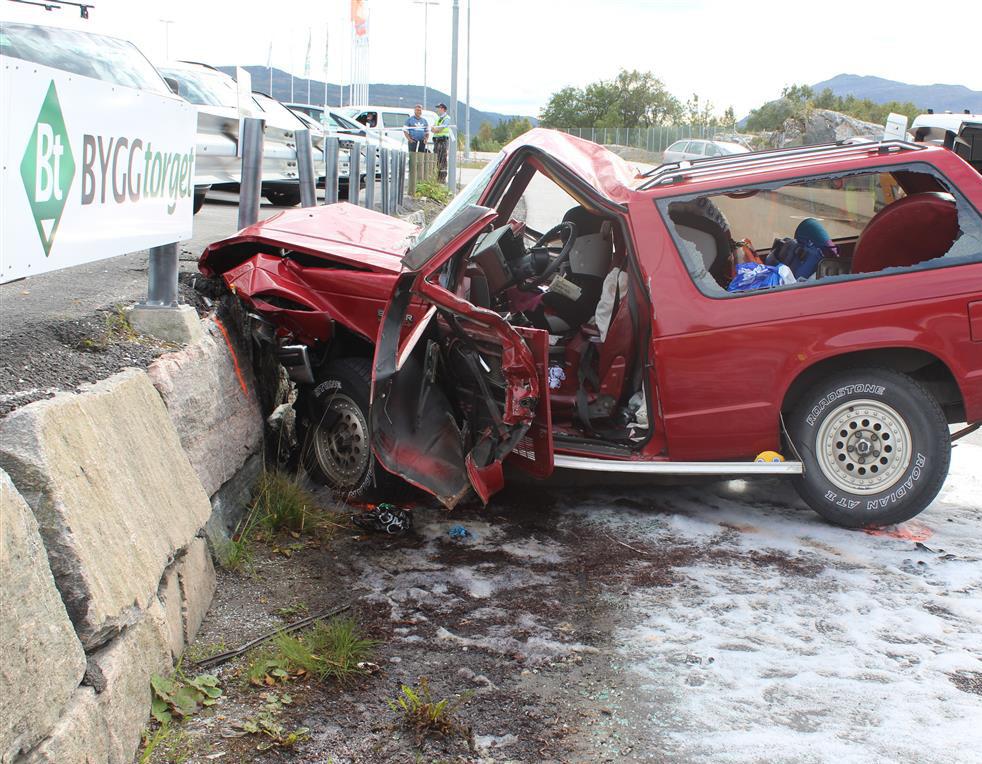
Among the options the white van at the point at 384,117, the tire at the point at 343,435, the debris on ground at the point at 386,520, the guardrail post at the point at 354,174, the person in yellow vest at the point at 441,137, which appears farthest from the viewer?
the white van at the point at 384,117

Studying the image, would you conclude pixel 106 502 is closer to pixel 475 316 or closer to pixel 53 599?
pixel 53 599

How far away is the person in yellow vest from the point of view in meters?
25.2

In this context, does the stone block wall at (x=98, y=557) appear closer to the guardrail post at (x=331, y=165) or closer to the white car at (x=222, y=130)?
the guardrail post at (x=331, y=165)

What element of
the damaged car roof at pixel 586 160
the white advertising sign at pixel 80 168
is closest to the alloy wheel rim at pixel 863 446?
the damaged car roof at pixel 586 160

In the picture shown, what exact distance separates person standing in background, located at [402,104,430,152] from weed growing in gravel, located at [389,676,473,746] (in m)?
21.9

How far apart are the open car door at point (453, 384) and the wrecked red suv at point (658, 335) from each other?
0.01 meters

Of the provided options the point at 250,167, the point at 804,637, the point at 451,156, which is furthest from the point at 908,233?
the point at 451,156

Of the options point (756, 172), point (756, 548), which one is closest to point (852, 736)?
point (756, 548)

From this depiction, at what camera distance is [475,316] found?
483 cm

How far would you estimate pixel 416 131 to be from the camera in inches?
984

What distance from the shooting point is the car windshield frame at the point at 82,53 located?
7297 mm

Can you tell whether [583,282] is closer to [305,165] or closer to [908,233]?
[908,233]

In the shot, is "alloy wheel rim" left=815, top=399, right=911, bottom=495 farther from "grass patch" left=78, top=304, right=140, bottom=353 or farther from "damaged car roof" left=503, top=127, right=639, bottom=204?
"grass patch" left=78, top=304, right=140, bottom=353

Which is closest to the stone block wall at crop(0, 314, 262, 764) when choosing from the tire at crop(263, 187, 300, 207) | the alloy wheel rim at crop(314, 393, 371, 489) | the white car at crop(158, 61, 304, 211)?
the alloy wheel rim at crop(314, 393, 371, 489)
